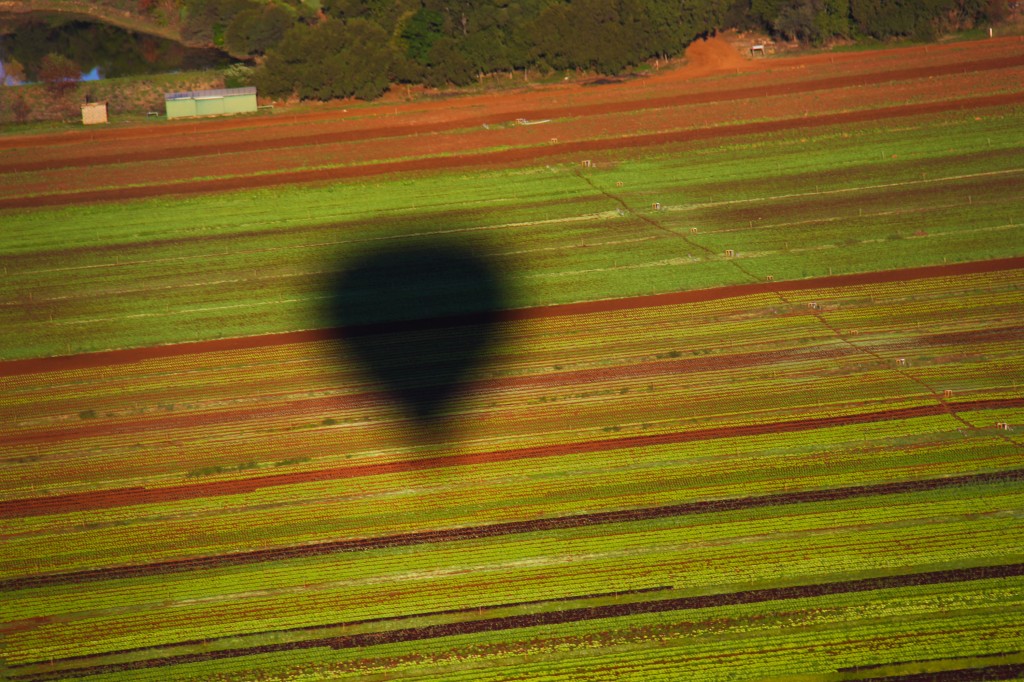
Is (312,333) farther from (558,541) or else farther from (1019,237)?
(1019,237)

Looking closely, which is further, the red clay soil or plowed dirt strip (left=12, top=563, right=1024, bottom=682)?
the red clay soil

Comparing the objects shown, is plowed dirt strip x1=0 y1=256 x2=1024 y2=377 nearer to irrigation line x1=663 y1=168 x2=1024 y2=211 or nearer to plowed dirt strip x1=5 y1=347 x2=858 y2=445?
plowed dirt strip x1=5 y1=347 x2=858 y2=445

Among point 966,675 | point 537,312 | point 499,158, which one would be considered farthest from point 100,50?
point 966,675

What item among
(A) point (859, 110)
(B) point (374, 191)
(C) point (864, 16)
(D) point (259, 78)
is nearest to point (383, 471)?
(B) point (374, 191)

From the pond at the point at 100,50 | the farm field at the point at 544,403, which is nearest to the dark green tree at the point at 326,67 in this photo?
the farm field at the point at 544,403

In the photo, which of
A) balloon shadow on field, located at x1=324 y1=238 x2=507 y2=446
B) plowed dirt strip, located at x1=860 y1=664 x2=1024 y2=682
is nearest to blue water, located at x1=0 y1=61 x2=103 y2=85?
balloon shadow on field, located at x1=324 y1=238 x2=507 y2=446

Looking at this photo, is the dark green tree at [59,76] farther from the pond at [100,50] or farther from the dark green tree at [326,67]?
the dark green tree at [326,67]
